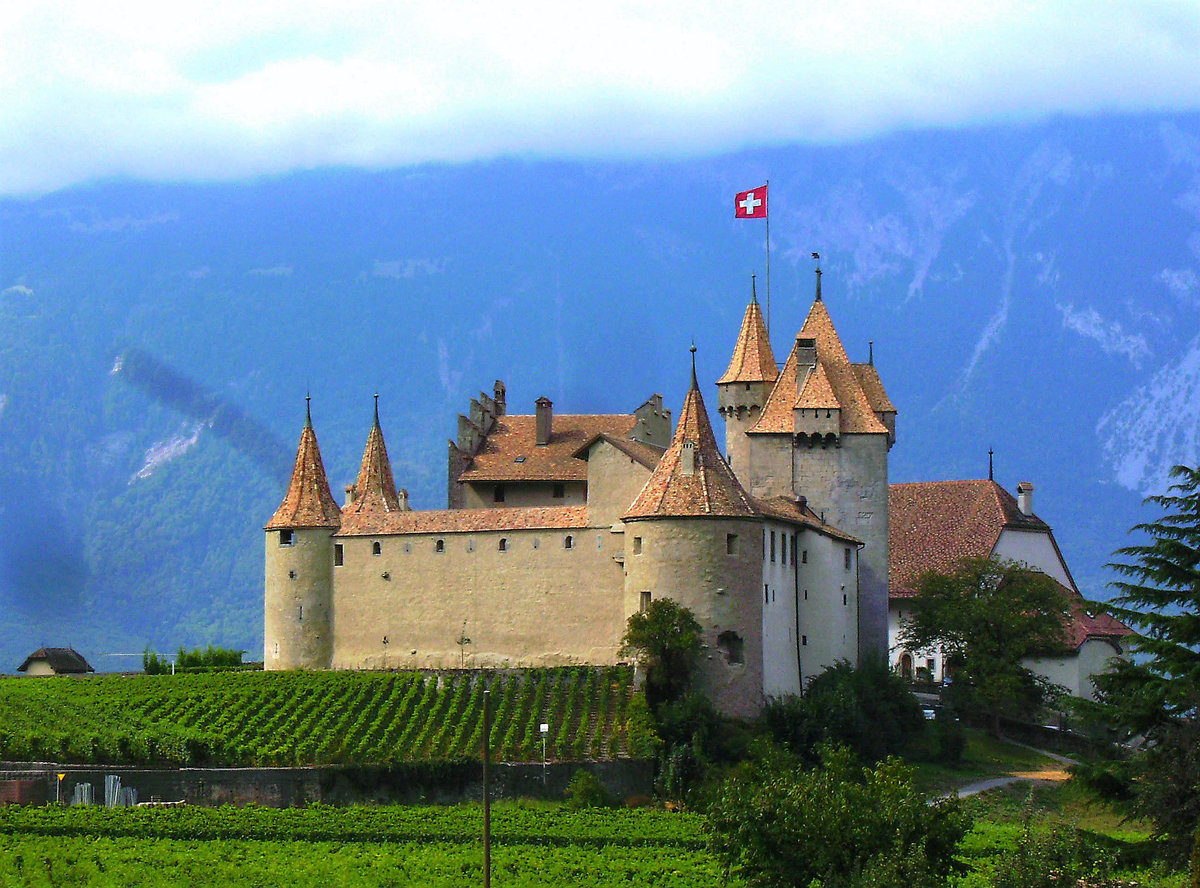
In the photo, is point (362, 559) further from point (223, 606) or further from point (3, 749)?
point (223, 606)

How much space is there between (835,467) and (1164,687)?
42427 mm

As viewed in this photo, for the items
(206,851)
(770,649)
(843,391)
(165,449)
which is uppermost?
(165,449)

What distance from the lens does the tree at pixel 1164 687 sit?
1960 inches

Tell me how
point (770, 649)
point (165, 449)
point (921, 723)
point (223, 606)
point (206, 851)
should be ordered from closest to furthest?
point (206, 851) < point (770, 649) < point (921, 723) < point (223, 606) < point (165, 449)

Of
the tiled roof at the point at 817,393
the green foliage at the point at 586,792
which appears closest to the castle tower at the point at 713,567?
the green foliage at the point at 586,792

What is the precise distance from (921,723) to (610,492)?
52.1 ft

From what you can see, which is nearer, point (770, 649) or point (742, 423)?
point (770, 649)

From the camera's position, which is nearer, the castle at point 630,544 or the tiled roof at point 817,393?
the castle at point 630,544

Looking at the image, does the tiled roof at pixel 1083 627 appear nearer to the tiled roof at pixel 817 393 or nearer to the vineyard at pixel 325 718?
the tiled roof at pixel 817 393

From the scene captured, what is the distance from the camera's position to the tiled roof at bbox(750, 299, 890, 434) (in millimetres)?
92500

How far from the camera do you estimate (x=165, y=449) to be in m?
199

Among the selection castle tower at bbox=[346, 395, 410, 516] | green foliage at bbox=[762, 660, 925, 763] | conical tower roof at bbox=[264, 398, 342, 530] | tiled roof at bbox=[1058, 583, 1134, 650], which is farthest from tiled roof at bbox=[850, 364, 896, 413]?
conical tower roof at bbox=[264, 398, 342, 530]

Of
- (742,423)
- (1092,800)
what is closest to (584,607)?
(742,423)

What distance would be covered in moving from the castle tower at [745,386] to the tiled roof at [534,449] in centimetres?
500
